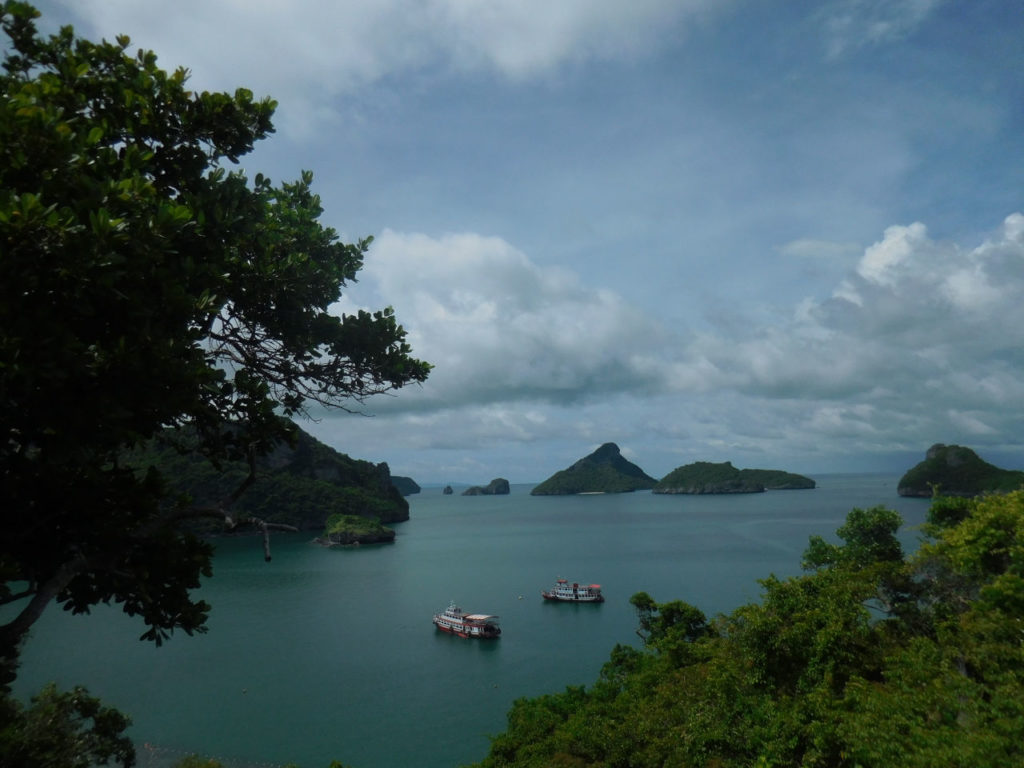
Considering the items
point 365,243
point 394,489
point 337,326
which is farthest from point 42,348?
point 394,489

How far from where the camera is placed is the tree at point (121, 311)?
4.11m

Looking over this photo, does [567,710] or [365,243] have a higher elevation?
[365,243]

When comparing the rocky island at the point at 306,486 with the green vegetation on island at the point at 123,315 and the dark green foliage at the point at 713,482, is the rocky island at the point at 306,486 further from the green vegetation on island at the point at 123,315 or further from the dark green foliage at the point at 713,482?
the dark green foliage at the point at 713,482

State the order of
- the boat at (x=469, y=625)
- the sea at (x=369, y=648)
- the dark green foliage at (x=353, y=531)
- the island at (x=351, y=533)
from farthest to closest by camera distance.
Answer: the dark green foliage at (x=353, y=531), the island at (x=351, y=533), the boat at (x=469, y=625), the sea at (x=369, y=648)

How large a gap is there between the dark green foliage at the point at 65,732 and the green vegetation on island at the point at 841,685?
8.63 meters

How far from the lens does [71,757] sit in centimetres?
1129

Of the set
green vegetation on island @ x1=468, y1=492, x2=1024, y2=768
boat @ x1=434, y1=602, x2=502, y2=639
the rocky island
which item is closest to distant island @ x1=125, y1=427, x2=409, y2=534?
the rocky island

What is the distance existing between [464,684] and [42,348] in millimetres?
31432

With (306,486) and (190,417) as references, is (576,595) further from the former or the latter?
(306,486)

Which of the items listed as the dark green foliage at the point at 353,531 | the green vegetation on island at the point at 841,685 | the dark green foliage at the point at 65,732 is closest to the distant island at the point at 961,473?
the dark green foliage at the point at 353,531

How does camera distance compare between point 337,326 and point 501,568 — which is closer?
point 337,326

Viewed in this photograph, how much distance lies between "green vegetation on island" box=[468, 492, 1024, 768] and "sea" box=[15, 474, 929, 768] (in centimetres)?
889

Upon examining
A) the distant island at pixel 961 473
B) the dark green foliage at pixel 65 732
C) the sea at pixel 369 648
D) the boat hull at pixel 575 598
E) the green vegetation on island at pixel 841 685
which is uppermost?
the distant island at pixel 961 473

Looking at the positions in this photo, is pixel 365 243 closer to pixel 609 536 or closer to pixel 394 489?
pixel 609 536
